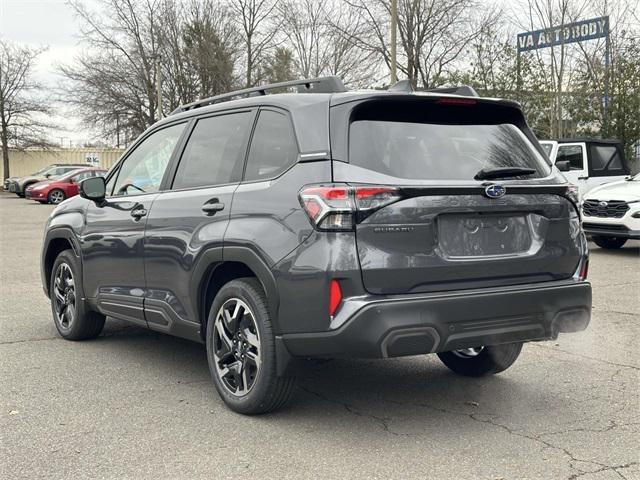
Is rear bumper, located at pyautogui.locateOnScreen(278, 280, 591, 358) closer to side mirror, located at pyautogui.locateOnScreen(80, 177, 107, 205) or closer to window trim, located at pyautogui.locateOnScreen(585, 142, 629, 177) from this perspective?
side mirror, located at pyautogui.locateOnScreen(80, 177, 107, 205)

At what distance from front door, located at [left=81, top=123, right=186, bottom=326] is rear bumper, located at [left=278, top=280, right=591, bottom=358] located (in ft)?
5.76

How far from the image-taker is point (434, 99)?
4.10m

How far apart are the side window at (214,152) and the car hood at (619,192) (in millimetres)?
8967

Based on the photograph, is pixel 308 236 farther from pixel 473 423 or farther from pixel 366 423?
pixel 473 423

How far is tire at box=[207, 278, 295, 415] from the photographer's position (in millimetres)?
4012

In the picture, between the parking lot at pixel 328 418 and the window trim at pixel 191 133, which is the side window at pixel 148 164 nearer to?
the window trim at pixel 191 133

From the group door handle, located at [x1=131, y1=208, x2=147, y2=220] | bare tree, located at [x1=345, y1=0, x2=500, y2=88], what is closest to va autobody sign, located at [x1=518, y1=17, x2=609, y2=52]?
bare tree, located at [x1=345, y1=0, x2=500, y2=88]

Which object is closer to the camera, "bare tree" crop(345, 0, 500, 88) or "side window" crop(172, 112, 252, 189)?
"side window" crop(172, 112, 252, 189)

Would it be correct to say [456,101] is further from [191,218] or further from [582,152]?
[582,152]

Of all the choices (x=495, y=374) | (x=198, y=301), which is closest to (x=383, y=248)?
(x=198, y=301)

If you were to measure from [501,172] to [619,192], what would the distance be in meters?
9.09

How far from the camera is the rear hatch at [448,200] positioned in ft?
12.2

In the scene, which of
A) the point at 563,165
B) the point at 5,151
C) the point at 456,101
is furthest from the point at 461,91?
the point at 5,151

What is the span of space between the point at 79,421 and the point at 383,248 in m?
1.97
